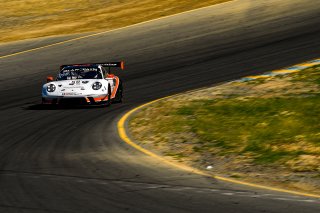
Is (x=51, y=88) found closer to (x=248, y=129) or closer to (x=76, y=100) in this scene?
(x=76, y=100)

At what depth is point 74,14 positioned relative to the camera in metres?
41.9

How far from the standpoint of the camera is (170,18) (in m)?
35.9

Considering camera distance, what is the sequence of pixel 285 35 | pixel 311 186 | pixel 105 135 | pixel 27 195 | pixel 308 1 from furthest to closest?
1. pixel 308 1
2. pixel 285 35
3. pixel 105 135
4. pixel 311 186
5. pixel 27 195

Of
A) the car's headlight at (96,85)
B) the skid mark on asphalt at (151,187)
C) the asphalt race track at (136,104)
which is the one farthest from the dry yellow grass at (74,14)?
the skid mark on asphalt at (151,187)

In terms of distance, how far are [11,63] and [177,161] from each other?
1973 centimetres

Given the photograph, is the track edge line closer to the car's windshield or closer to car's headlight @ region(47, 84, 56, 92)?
the car's windshield

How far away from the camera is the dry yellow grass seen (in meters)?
37.5

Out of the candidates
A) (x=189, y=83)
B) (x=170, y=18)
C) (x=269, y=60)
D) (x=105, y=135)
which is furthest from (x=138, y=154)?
(x=170, y=18)

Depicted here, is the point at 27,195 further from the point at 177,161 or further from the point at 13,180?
the point at 177,161

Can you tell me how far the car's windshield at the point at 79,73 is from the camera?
22.4 meters

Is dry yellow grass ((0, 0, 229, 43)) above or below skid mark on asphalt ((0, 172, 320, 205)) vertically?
above

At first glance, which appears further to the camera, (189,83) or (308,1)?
(308,1)

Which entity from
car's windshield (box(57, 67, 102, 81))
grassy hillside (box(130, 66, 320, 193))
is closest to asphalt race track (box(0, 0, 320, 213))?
grassy hillside (box(130, 66, 320, 193))

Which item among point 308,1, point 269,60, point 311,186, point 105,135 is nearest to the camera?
point 311,186
